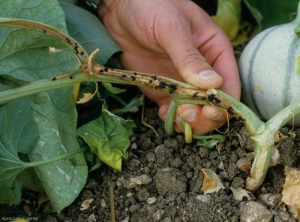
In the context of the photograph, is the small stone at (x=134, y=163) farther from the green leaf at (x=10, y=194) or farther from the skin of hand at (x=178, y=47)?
the green leaf at (x=10, y=194)

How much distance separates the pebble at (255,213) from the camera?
132 cm

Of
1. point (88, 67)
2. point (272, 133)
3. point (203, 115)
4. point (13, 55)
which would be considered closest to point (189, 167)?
point (203, 115)

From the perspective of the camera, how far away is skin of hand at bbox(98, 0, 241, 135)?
1.49 metres

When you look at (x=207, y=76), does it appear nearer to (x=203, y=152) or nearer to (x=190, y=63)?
(x=190, y=63)

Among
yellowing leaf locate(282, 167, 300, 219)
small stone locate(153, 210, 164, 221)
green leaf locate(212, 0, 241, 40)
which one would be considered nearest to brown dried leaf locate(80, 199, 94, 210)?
small stone locate(153, 210, 164, 221)

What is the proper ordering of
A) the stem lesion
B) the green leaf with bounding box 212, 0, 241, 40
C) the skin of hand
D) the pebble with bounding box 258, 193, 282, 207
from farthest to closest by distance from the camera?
1. the green leaf with bounding box 212, 0, 241, 40
2. the skin of hand
3. the pebble with bounding box 258, 193, 282, 207
4. the stem lesion

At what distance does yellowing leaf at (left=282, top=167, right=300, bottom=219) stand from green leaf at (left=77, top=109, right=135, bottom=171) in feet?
1.49

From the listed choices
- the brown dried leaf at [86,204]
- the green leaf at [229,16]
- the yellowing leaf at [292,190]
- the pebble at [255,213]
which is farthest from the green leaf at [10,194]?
the green leaf at [229,16]

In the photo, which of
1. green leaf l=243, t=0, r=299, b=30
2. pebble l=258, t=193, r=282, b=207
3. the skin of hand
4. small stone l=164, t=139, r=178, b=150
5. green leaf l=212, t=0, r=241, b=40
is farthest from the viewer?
green leaf l=212, t=0, r=241, b=40

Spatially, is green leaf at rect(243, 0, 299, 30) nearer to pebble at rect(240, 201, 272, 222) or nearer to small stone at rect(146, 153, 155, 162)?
small stone at rect(146, 153, 155, 162)

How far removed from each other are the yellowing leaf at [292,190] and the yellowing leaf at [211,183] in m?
0.17

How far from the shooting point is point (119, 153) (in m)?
1.54

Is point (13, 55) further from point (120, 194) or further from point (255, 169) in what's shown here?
point (255, 169)

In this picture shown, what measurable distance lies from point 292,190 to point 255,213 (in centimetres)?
14
